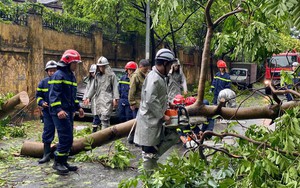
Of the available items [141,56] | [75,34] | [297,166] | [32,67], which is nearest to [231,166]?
[297,166]

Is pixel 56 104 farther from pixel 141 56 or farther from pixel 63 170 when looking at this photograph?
pixel 141 56

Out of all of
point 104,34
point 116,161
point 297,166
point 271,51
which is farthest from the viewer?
point 104,34

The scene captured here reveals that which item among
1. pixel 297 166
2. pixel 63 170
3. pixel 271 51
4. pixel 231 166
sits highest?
pixel 271 51

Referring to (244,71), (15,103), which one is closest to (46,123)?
(15,103)

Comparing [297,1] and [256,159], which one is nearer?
[297,1]

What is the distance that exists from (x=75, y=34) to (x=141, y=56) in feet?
17.0

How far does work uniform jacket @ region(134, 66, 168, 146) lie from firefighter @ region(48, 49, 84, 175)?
4.79 feet

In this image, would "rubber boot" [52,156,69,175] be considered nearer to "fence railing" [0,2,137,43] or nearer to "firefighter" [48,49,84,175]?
"firefighter" [48,49,84,175]

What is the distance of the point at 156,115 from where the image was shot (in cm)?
478

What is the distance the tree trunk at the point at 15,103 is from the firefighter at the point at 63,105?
1.24 feet

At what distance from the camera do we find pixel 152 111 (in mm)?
4781

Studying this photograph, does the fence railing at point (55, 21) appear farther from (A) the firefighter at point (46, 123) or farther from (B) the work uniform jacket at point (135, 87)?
(B) the work uniform jacket at point (135, 87)

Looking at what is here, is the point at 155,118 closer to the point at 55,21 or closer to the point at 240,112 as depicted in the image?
the point at 240,112

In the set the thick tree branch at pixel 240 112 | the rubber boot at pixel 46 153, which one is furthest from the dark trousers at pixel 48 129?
the thick tree branch at pixel 240 112
